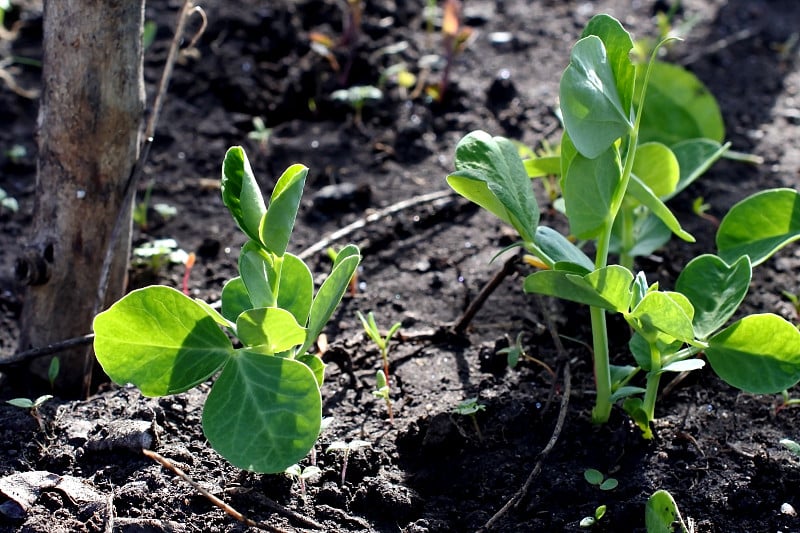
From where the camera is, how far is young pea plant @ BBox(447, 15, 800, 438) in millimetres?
1482

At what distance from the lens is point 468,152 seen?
1600 millimetres

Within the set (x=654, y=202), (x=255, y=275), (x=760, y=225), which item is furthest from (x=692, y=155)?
(x=255, y=275)

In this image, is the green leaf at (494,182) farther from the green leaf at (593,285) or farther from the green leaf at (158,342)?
the green leaf at (158,342)

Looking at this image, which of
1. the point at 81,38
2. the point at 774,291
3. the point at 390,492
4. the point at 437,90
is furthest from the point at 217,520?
the point at 437,90

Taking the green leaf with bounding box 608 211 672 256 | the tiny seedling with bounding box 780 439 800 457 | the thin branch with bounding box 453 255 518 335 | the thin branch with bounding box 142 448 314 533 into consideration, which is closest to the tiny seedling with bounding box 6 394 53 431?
the thin branch with bounding box 142 448 314 533

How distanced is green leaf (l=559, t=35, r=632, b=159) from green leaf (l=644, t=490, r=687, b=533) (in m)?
0.58

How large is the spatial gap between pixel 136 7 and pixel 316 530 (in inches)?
43.2

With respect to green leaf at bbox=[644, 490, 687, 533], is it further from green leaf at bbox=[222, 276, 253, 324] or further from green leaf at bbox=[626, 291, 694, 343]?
green leaf at bbox=[222, 276, 253, 324]

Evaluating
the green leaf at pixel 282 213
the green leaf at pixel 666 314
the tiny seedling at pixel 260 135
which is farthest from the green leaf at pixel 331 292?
Result: the tiny seedling at pixel 260 135

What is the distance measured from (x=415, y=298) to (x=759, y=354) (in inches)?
38.7

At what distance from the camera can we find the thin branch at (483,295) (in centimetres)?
200

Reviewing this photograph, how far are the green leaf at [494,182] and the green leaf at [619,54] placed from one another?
0.23m

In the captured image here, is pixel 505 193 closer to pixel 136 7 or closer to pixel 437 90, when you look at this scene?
pixel 136 7

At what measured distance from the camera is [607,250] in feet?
5.43
